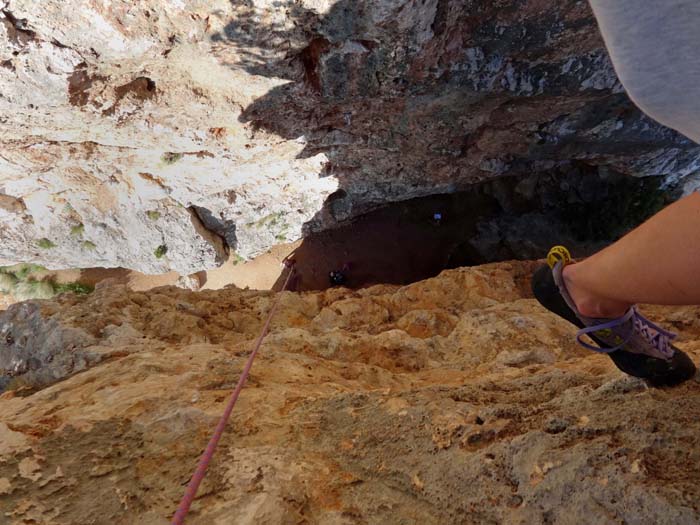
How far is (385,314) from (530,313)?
3.59 ft

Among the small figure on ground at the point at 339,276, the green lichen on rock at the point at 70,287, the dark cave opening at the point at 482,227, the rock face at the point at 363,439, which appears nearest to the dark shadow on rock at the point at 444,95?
the dark cave opening at the point at 482,227

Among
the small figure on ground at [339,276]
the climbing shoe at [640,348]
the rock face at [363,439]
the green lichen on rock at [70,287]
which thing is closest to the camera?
the rock face at [363,439]

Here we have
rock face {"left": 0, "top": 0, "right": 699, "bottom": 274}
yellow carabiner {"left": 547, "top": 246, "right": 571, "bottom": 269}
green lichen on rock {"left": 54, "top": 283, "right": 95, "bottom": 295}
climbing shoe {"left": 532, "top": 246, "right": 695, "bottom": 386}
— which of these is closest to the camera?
climbing shoe {"left": 532, "top": 246, "right": 695, "bottom": 386}

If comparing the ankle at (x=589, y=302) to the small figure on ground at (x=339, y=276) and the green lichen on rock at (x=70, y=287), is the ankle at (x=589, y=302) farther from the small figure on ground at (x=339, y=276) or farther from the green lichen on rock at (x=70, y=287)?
the green lichen on rock at (x=70, y=287)

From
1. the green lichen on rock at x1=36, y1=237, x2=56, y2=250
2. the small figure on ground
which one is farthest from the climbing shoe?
the green lichen on rock at x1=36, y1=237, x2=56, y2=250

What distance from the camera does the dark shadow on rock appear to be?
3.53 metres

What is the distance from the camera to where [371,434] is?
164 centimetres

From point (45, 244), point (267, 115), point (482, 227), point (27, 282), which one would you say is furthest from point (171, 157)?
point (482, 227)

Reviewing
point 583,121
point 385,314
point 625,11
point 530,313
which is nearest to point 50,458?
point 625,11

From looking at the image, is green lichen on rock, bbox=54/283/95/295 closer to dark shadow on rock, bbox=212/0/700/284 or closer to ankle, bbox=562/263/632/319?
dark shadow on rock, bbox=212/0/700/284

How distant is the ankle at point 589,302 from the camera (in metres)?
1.49

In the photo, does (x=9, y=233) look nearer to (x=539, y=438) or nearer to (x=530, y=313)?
(x=530, y=313)

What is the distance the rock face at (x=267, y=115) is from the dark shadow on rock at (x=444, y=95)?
0.02m

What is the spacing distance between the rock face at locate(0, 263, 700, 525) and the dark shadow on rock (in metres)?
2.55
